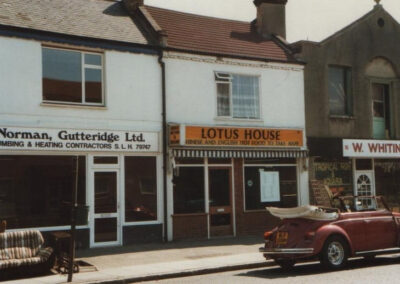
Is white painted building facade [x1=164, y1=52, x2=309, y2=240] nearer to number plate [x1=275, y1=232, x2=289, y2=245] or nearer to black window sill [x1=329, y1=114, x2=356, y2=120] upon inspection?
black window sill [x1=329, y1=114, x2=356, y2=120]

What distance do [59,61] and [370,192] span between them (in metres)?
12.6

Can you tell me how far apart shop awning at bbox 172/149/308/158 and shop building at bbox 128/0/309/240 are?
0.03 meters

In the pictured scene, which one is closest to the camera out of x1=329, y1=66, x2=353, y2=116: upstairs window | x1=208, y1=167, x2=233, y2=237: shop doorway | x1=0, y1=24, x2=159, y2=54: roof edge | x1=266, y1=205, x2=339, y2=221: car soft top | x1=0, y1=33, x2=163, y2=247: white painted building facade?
x1=266, y1=205, x2=339, y2=221: car soft top

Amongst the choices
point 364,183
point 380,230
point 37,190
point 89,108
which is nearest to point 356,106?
point 364,183

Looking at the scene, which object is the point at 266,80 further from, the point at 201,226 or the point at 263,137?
the point at 201,226

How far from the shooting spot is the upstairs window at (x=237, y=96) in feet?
60.4

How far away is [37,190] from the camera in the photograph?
1496 centimetres

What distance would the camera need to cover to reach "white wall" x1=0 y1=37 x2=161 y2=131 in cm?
1466

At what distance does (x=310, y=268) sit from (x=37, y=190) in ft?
24.3

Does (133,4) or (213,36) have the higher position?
(133,4)

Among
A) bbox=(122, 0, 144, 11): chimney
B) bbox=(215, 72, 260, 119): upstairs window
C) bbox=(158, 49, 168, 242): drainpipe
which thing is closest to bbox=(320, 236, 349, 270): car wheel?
bbox=(158, 49, 168, 242): drainpipe

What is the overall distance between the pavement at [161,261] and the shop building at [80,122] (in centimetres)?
124

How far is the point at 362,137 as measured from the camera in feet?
69.1

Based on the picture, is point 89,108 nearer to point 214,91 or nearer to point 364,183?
point 214,91
